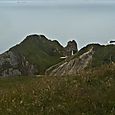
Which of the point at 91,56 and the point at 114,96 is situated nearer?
the point at 114,96

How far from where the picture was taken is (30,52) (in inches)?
4473

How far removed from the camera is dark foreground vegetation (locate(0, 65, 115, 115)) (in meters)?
12.7

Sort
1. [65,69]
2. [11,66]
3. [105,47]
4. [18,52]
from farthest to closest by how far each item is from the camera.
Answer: [18,52], [11,66], [105,47], [65,69]

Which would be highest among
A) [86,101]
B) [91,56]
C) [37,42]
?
[37,42]

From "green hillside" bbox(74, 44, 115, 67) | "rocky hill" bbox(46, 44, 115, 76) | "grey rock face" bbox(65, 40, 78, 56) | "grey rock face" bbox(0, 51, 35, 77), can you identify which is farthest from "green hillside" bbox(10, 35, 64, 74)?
"green hillside" bbox(74, 44, 115, 67)

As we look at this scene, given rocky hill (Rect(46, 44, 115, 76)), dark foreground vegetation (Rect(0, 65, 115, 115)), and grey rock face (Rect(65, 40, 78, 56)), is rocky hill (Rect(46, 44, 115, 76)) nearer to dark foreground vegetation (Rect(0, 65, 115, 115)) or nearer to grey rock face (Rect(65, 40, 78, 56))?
grey rock face (Rect(65, 40, 78, 56))

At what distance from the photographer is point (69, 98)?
1376cm

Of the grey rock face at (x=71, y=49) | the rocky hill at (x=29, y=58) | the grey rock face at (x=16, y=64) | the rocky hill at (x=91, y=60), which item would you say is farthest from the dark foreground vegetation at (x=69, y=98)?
the grey rock face at (x=71, y=49)

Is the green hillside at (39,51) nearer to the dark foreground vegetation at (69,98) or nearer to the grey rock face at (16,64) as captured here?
the grey rock face at (16,64)

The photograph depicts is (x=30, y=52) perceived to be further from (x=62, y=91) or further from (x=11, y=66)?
(x=62, y=91)

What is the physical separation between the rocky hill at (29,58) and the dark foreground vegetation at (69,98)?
8513 centimetres

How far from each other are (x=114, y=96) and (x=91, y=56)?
218ft

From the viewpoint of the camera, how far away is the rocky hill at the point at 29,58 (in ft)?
346

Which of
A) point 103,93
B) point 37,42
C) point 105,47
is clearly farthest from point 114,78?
point 37,42
